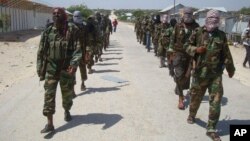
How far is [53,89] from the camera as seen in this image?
6.70 m

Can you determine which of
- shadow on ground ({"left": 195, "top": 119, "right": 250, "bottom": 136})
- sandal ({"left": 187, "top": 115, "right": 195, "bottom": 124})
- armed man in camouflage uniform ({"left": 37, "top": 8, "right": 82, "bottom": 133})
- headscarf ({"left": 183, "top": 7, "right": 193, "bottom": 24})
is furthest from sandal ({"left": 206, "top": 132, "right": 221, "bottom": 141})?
headscarf ({"left": 183, "top": 7, "right": 193, "bottom": 24})

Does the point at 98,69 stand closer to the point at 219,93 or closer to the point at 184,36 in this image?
the point at 184,36

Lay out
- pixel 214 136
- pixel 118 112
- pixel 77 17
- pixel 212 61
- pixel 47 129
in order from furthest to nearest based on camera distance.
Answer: pixel 77 17 < pixel 118 112 < pixel 47 129 < pixel 212 61 < pixel 214 136

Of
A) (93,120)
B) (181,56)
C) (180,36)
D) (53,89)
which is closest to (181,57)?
(181,56)

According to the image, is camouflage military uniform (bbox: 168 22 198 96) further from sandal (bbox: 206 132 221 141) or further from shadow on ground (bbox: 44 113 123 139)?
sandal (bbox: 206 132 221 141)

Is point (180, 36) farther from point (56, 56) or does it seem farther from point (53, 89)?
point (53, 89)

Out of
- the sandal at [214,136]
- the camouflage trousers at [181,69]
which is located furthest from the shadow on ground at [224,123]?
the camouflage trousers at [181,69]

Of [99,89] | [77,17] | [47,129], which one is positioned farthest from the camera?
Result: [99,89]

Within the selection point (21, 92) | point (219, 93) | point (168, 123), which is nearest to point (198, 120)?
point (168, 123)

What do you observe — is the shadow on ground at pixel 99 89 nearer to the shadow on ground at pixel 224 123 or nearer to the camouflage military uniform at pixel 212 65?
the shadow on ground at pixel 224 123

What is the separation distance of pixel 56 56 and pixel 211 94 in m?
2.56

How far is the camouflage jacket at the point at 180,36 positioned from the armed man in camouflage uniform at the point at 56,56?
238cm

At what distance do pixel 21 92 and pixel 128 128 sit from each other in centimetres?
419

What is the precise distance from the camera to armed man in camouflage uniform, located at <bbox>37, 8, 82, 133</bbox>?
6.69 metres
